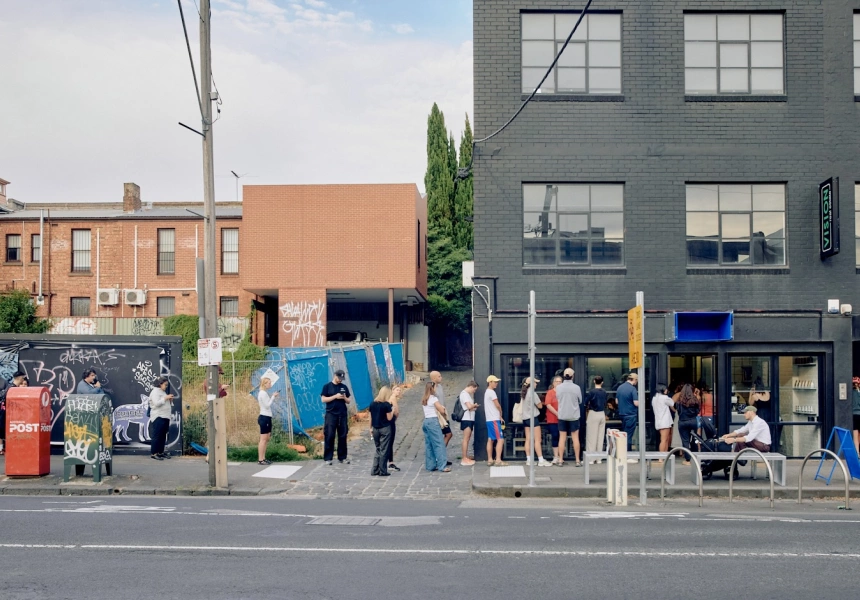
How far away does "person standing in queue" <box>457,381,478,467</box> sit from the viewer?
641 inches

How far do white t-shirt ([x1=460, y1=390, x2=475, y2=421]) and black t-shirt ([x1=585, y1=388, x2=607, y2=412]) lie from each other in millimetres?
2208

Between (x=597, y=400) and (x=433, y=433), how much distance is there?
3141 mm

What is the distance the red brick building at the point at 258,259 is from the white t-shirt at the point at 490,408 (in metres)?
18.5

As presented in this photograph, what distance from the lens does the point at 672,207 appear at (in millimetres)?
17438

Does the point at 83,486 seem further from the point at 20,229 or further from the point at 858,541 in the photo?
the point at 20,229

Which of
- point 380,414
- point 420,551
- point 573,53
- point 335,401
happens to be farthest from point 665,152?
point 420,551

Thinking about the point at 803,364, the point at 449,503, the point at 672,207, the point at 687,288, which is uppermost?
the point at 672,207

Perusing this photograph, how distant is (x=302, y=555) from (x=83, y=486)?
671cm

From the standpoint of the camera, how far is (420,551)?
8.92 m

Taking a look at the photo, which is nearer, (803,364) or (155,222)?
(803,364)

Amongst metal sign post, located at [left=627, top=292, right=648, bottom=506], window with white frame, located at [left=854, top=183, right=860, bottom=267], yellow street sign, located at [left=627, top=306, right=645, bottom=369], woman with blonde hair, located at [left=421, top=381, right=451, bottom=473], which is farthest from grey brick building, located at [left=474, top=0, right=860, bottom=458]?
metal sign post, located at [left=627, top=292, right=648, bottom=506]

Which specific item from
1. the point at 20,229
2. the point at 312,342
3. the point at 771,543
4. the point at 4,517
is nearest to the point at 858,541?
the point at 771,543

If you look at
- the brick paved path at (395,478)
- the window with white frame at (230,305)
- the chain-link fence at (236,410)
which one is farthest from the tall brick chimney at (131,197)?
the brick paved path at (395,478)

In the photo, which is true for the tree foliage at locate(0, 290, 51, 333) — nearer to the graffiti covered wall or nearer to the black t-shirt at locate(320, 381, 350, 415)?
the graffiti covered wall
